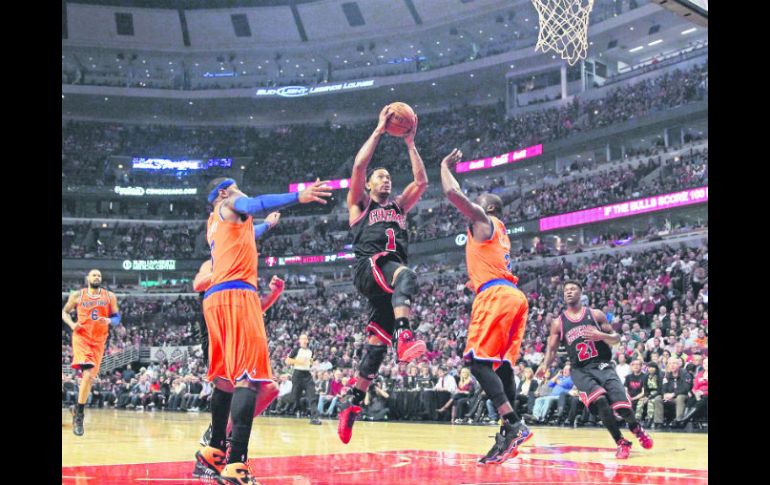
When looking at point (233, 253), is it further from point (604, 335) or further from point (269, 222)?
point (604, 335)

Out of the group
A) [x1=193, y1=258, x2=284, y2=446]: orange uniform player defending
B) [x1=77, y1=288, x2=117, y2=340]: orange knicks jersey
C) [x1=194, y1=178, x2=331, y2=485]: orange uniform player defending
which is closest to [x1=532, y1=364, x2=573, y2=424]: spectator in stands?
[x1=77, y1=288, x2=117, y2=340]: orange knicks jersey

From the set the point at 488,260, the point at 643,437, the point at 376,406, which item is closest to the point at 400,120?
the point at 488,260

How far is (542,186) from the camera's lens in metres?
34.1

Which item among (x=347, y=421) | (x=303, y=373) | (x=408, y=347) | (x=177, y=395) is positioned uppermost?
(x=408, y=347)

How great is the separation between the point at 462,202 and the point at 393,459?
2.62 meters

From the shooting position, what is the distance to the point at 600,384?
8.35 m

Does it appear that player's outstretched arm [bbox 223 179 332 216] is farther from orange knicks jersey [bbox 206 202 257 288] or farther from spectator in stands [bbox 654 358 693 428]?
spectator in stands [bbox 654 358 693 428]

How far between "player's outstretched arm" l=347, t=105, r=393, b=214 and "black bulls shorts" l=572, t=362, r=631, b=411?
341 cm

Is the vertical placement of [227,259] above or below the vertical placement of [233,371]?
above

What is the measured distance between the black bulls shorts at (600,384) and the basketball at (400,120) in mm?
3562

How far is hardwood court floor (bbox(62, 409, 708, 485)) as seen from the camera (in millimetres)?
5988
